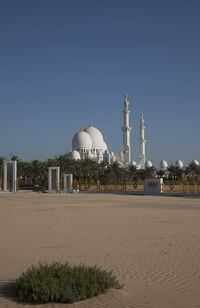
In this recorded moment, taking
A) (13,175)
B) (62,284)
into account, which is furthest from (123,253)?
(13,175)

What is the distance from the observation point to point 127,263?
7.41m

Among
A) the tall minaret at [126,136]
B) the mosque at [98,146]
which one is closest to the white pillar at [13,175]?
the mosque at [98,146]

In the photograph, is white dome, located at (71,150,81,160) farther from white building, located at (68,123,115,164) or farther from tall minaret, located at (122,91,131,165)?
tall minaret, located at (122,91,131,165)

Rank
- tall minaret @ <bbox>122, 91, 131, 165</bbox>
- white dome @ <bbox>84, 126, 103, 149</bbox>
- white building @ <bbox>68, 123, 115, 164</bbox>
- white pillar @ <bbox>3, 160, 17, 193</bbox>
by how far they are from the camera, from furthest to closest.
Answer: white dome @ <bbox>84, 126, 103, 149</bbox> < white building @ <bbox>68, 123, 115, 164</bbox> < tall minaret @ <bbox>122, 91, 131, 165</bbox> < white pillar @ <bbox>3, 160, 17, 193</bbox>

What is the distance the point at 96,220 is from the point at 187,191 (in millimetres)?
30205

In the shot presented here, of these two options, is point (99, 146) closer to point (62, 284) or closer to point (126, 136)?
point (126, 136)

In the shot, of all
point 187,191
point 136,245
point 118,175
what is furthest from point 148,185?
point 136,245

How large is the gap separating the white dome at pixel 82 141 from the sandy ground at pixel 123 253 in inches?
3115

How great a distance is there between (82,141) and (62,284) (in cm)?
8868

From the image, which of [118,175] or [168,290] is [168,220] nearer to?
[168,290]

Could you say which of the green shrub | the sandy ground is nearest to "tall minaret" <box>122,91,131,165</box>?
the sandy ground

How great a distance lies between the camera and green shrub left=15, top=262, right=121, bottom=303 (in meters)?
4.92

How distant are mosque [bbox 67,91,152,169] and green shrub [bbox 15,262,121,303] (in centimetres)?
8196

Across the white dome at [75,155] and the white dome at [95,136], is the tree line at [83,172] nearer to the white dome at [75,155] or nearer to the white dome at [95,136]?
the white dome at [75,155]
